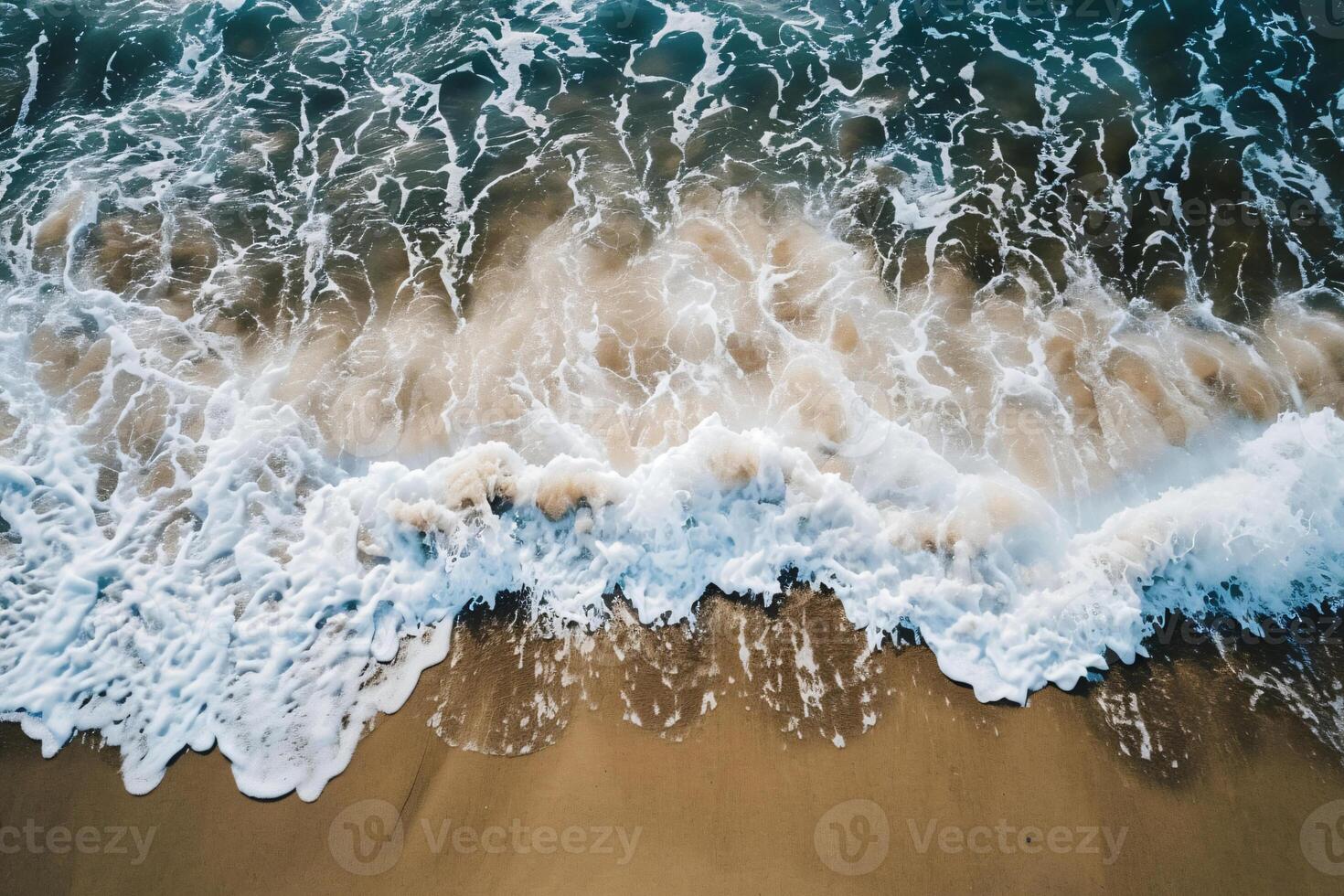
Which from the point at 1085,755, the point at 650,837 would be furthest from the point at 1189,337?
the point at 650,837

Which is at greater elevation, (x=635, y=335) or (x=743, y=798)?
(x=635, y=335)

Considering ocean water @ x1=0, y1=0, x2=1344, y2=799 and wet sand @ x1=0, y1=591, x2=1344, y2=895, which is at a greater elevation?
ocean water @ x1=0, y1=0, x2=1344, y2=799

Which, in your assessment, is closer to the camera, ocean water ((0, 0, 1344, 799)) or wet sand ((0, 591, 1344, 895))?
wet sand ((0, 591, 1344, 895))

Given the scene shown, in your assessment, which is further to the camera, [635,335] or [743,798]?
[635,335]

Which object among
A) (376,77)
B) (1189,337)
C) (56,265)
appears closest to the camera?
(1189,337)

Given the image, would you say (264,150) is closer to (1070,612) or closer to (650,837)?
(650,837)
